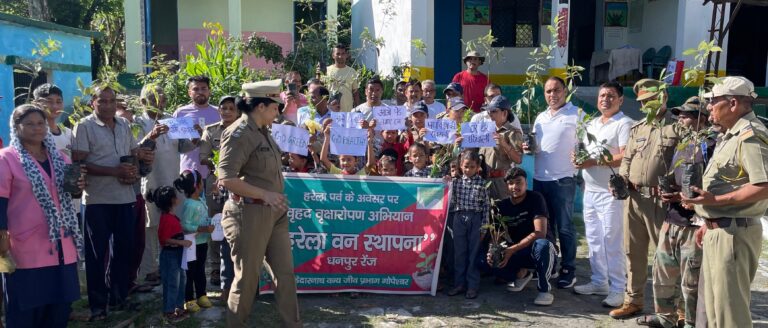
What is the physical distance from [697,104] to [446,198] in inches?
85.8

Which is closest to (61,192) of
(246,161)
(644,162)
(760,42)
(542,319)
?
(246,161)

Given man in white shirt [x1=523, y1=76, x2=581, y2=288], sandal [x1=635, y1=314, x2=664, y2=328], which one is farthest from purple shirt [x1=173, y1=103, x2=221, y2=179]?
sandal [x1=635, y1=314, x2=664, y2=328]

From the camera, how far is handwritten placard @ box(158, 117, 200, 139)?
5.80 m

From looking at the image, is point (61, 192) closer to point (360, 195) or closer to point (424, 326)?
point (360, 195)

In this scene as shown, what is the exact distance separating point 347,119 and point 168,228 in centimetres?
201

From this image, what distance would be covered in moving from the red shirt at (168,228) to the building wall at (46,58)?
5.23m

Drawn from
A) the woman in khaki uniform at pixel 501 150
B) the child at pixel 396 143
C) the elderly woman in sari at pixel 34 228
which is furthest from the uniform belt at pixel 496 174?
the elderly woman in sari at pixel 34 228

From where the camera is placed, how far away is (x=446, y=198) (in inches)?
231

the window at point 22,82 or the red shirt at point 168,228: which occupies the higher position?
the window at point 22,82

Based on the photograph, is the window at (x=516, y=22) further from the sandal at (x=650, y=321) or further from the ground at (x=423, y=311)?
the sandal at (x=650, y=321)

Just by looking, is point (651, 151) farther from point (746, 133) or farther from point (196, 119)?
point (196, 119)

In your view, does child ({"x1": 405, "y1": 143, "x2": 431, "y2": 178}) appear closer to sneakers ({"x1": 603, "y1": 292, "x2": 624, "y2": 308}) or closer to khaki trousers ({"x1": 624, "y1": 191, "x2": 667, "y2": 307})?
khaki trousers ({"x1": 624, "y1": 191, "x2": 667, "y2": 307})

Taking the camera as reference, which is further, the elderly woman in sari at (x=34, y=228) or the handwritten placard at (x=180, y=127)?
the handwritten placard at (x=180, y=127)

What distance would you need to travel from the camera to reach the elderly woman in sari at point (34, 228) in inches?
169
